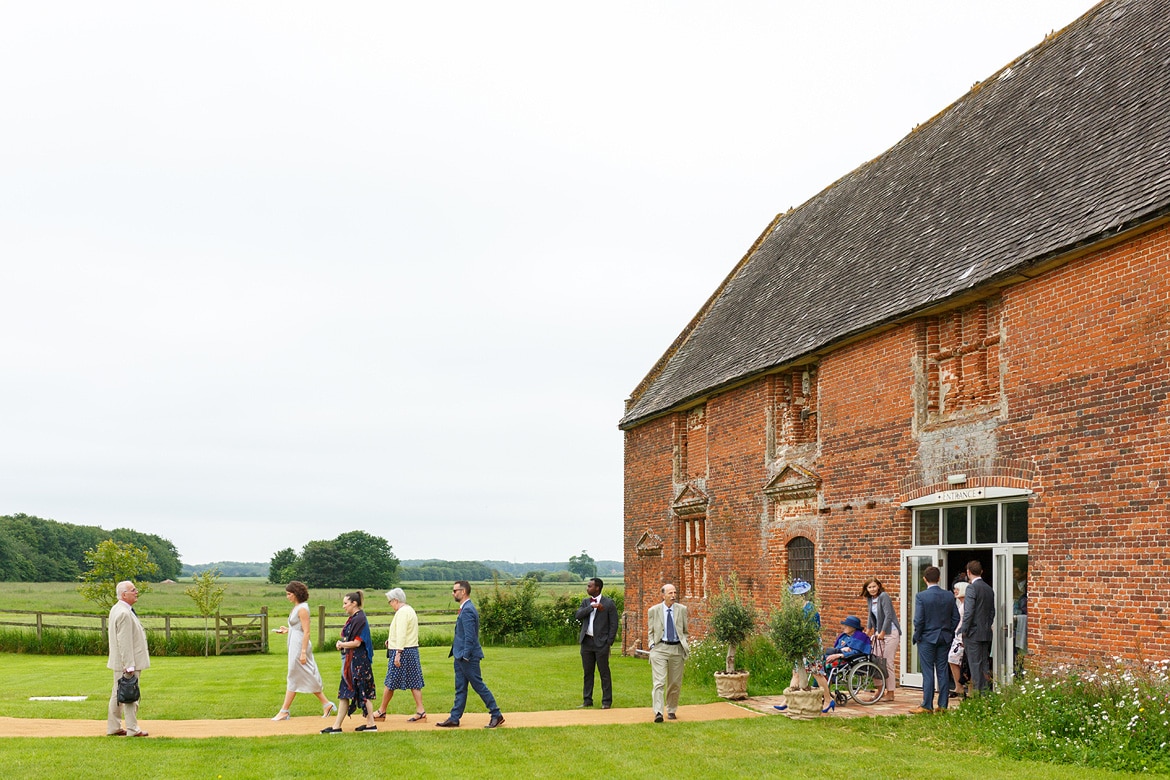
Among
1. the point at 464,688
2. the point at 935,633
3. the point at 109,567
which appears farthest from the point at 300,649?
the point at 109,567

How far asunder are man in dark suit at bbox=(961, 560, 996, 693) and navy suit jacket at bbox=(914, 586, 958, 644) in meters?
0.20

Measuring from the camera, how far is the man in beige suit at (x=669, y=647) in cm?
1330

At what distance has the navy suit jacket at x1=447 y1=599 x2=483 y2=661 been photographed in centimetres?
1278

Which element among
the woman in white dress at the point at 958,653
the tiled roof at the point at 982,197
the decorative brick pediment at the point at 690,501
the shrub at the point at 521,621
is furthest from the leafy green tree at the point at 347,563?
the woman in white dress at the point at 958,653

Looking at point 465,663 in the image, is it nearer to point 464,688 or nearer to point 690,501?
point 464,688

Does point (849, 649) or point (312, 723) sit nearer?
point (312, 723)

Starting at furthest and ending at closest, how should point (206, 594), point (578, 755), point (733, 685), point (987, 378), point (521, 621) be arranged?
1. point (206, 594)
2. point (521, 621)
3. point (733, 685)
4. point (987, 378)
5. point (578, 755)

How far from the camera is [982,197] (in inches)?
623

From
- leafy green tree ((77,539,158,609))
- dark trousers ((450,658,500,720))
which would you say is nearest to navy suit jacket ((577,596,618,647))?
dark trousers ((450,658,500,720))

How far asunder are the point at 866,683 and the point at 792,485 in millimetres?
4880

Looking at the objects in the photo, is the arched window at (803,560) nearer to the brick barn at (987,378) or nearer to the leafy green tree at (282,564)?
the brick barn at (987,378)

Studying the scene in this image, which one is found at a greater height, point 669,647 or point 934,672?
point 669,647

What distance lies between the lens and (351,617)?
12.8 metres

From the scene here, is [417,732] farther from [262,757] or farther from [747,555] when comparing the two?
[747,555]
